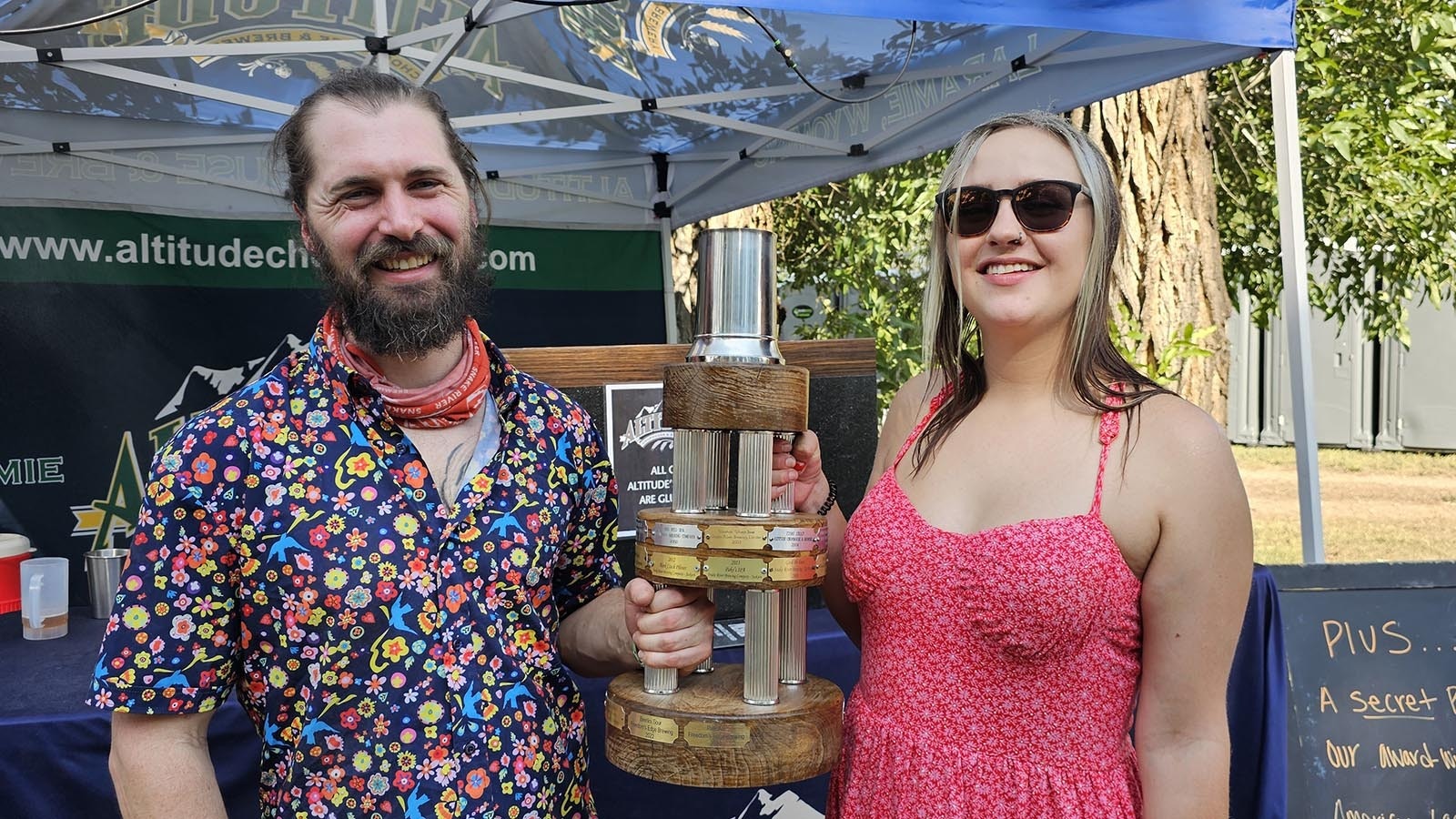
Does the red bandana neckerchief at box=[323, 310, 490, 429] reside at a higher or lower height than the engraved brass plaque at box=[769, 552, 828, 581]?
higher

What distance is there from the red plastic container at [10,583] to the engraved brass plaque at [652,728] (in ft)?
7.53

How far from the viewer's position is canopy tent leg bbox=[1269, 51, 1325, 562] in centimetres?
304

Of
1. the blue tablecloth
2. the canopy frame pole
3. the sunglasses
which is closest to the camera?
the sunglasses

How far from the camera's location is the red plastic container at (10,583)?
301 centimetres

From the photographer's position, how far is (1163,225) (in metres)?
5.15

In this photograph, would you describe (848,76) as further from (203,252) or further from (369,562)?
(369,562)

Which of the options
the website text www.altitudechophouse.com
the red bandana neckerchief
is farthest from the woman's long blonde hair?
the website text www.altitudechophouse.com

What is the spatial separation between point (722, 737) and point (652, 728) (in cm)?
10

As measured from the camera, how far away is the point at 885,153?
487cm

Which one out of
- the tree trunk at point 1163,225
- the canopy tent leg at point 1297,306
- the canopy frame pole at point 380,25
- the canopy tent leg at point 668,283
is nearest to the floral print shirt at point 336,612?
the canopy frame pole at point 380,25

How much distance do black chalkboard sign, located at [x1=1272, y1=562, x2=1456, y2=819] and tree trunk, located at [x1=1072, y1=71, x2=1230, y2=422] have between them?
2095 millimetres

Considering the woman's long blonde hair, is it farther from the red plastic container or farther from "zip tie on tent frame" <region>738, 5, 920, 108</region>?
the red plastic container

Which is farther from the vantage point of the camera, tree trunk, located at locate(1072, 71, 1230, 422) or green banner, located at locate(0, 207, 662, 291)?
tree trunk, located at locate(1072, 71, 1230, 422)

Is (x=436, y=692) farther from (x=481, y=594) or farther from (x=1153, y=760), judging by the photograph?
(x=1153, y=760)
